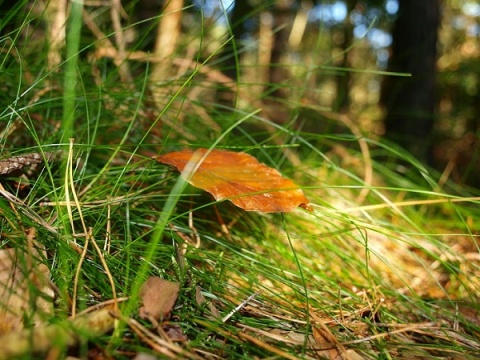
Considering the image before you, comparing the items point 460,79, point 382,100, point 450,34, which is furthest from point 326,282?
point 450,34

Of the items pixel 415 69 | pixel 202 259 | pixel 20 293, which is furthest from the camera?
pixel 415 69

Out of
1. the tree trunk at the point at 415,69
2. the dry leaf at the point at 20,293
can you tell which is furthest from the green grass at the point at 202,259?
the tree trunk at the point at 415,69

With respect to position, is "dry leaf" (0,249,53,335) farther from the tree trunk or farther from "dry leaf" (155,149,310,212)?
the tree trunk

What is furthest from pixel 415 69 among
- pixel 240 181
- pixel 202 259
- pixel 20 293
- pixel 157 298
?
pixel 20 293

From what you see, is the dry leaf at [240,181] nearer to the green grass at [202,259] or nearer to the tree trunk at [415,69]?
the green grass at [202,259]

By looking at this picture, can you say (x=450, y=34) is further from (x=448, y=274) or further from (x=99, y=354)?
(x=99, y=354)

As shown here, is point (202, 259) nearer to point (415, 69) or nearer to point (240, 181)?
point (240, 181)
